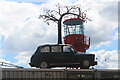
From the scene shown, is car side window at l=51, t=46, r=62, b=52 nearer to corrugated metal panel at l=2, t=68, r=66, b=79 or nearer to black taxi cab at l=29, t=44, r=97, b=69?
black taxi cab at l=29, t=44, r=97, b=69

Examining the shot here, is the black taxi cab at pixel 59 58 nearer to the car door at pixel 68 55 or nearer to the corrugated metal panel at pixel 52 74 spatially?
the car door at pixel 68 55

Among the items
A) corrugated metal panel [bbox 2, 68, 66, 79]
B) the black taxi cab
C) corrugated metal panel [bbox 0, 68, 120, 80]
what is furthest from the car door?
corrugated metal panel [bbox 2, 68, 66, 79]

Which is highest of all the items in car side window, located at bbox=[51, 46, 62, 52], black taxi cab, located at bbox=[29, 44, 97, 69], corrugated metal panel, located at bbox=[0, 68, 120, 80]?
car side window, located at bbox=[51, 46, 62, 52]

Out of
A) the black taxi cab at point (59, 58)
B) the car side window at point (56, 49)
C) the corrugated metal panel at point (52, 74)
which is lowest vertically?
the corrugated metal panel at point (52, 74)

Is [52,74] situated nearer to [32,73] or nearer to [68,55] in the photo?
[32,73]

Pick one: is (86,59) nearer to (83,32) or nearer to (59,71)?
(59,71)

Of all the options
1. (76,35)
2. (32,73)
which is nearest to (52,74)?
(32,73)

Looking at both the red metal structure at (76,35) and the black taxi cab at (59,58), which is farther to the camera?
the red metal structure at (76,35)

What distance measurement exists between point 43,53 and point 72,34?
940 centimetres

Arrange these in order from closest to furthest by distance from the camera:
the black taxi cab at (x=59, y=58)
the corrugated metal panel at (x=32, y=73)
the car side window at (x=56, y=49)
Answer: the corrugated metal panel at (x=32, y=73) < the black taxi cab at (x=59, y=58) < the car side window at (x=56, y=49)

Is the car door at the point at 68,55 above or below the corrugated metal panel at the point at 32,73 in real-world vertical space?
above

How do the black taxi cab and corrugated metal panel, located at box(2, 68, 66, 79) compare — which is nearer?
corrugated metal panel, located at box(2, 68, 66, 79)

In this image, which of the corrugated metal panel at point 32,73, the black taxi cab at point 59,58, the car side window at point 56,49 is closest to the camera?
the corrugated metal panel at point 32,73

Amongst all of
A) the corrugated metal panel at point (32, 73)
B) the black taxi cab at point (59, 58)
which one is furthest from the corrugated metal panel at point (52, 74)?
the black taxi cab at point (59, 58)
